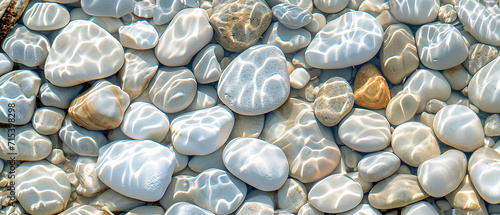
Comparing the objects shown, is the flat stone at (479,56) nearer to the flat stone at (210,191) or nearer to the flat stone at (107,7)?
the flat stone at (210,191)

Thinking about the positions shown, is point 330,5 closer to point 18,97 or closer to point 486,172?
point 486,172

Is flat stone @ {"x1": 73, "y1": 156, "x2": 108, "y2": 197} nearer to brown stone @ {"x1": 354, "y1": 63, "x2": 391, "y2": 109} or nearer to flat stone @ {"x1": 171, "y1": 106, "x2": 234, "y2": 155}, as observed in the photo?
flat stone @ {"x1": 171, "y1": 106, "x2": 234, "y2": 155}

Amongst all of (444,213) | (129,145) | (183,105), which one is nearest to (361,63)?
(444,213)

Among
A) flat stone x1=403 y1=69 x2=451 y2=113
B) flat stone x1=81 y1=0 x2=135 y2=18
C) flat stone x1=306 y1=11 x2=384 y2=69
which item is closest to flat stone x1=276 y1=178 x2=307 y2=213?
flat stone x1=306 y1=11 x2=384 y2=69

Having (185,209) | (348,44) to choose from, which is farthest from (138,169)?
(348,44)

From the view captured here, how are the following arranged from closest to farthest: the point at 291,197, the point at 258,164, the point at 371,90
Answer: the point at 258,164 → the point at 291,197 → the point at 371,90

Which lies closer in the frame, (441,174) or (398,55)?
(441,174)
